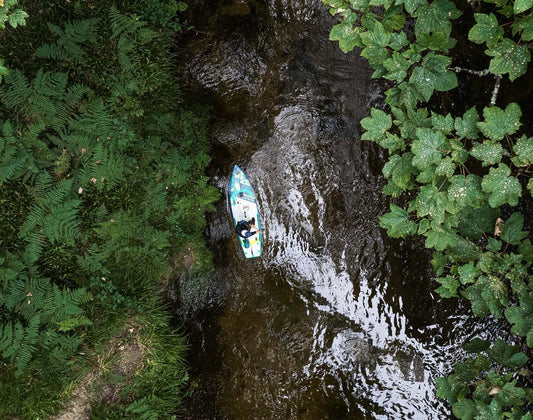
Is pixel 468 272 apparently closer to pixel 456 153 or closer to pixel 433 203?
pixel 433 203

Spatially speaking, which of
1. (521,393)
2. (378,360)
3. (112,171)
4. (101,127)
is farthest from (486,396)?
(101,127)

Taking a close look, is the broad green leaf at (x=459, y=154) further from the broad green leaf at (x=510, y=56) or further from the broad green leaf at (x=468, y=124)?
the broad green leaf at (x=510, y=56)

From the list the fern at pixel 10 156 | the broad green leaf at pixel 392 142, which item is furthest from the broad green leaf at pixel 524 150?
the fern at pixel 10 156

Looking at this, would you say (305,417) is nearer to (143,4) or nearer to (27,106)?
(27,106)

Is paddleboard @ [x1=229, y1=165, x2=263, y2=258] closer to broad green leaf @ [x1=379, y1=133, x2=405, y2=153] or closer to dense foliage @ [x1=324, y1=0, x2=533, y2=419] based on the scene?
dense foliage @ [x1=324, y1=0, x2=533, y2=419]

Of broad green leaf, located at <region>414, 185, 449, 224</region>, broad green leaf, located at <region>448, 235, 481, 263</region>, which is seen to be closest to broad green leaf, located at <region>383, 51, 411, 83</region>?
broad green leaf, located at <region>414, 185, 449, 224</region>

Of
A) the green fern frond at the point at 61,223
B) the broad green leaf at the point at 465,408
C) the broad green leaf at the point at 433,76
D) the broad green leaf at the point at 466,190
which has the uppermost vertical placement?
the broad green leaf at the point at 433,76
